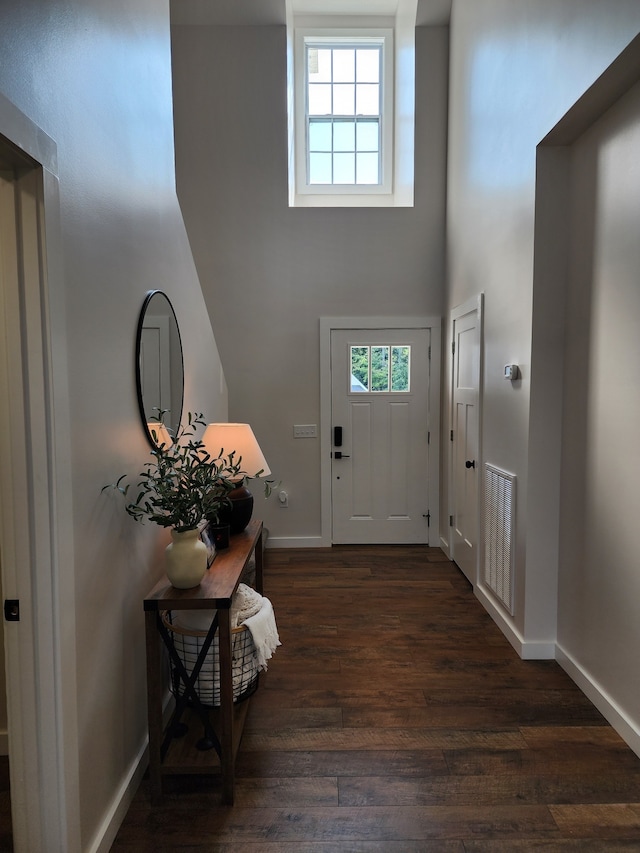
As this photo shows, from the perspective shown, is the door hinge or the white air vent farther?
the white air vent

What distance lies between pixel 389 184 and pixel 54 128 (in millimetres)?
3741

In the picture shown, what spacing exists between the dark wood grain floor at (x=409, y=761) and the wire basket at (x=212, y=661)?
0.24m

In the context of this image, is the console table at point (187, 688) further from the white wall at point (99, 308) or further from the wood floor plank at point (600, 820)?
the wood floor plank at point (600, 820)

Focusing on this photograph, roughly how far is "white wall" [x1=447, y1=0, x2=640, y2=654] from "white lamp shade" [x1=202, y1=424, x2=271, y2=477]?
139 cm

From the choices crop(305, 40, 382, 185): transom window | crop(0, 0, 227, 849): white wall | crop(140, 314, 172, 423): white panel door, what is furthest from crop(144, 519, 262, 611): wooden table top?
crop(305, 40, 382, 185): transom window

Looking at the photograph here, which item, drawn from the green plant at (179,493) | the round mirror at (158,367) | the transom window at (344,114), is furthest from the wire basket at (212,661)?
the transom window at (344,114)

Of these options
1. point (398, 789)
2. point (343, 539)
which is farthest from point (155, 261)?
point (343, 539)

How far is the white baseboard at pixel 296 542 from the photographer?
4387mm

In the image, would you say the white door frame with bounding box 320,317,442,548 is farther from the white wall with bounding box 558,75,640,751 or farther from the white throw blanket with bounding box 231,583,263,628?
the white throw blanket with bounding box 231,583,263,628

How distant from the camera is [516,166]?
2.62 meters

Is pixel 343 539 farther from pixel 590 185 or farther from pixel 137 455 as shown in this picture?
pixel 590 185

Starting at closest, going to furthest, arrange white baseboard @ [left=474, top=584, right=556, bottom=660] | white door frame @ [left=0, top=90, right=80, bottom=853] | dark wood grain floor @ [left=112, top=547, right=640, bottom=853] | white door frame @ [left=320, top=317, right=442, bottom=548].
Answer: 1. white door frame @ [left=0, top=90, right=80, bottom=853]
2. dark wood grain floor @ [left=112, top=547, right=640, bottom=853]
3. white baseboard @ [left=474, top=584, right=556, bottom=660]
4. white door frame @ [left=320, top=317, right=442, bottom=548]

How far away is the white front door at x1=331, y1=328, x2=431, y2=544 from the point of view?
14.1 ft

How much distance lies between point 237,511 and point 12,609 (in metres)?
1.22
